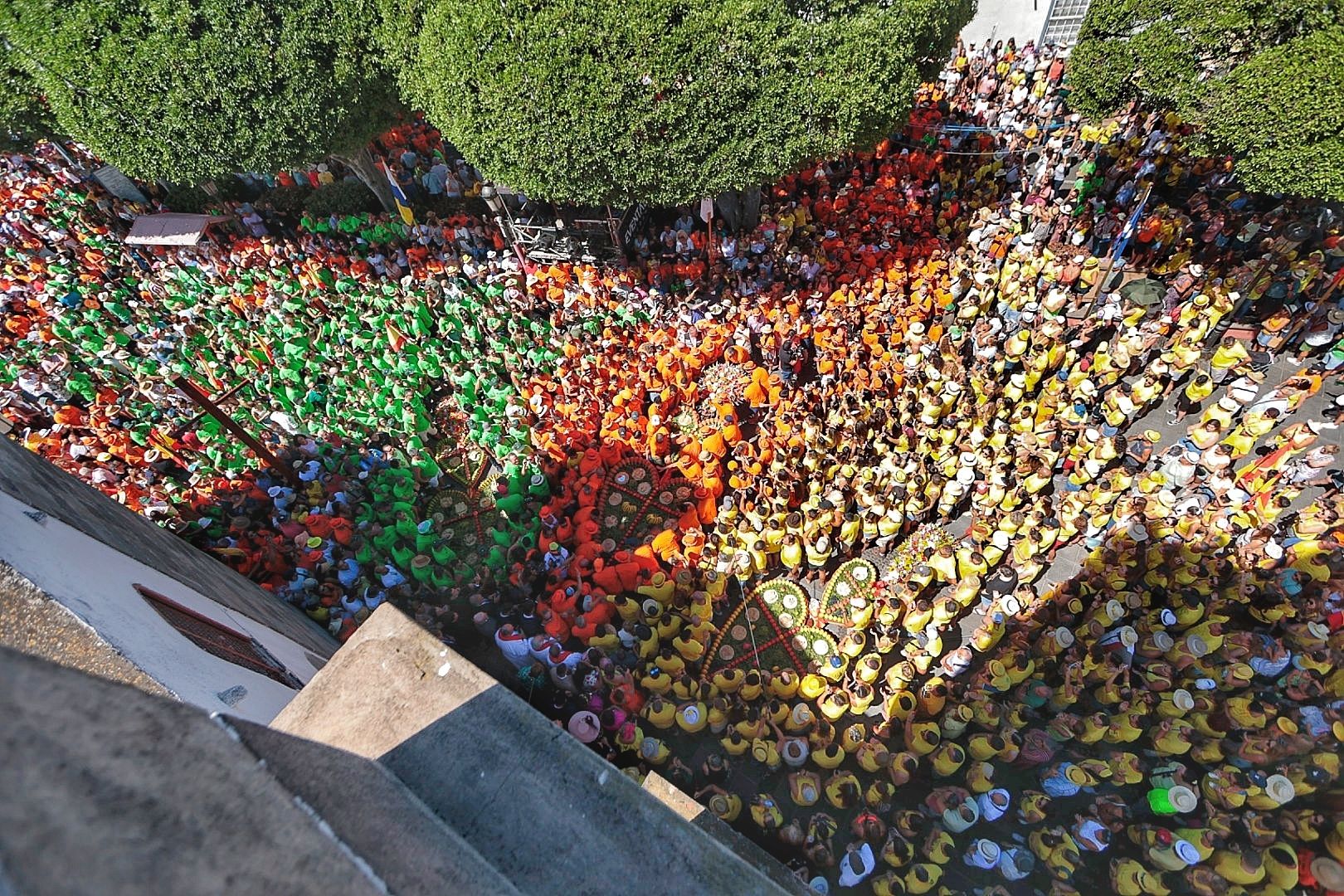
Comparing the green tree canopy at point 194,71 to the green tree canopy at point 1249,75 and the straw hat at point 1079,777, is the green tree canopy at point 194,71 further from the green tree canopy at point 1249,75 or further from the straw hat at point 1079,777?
the straw hat at point 1079,777

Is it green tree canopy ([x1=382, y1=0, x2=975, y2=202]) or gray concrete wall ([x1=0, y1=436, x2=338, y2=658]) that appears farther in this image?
green tree canopy ([x1=382, y1=0, x2=975, y2=202])

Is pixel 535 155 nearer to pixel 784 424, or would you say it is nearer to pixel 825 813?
pixel 784 424

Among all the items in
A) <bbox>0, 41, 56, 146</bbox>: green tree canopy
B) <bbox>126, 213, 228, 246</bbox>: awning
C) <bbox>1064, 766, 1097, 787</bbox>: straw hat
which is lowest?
<bbox>1064, 766, 1097, 787</bbox>: straw hat

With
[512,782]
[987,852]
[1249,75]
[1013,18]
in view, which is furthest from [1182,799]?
[1013,18]

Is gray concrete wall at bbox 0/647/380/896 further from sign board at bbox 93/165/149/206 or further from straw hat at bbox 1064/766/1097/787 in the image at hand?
sign board at bbox 93/165/149/206

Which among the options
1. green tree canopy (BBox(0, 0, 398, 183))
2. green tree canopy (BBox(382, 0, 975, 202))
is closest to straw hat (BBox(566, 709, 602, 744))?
green tree canopy (BBox(382, 0, 975, 202))

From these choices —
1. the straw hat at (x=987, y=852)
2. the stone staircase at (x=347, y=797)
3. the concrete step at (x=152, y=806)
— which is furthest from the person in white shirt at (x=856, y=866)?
the concrete step at (x=152, y=806)
